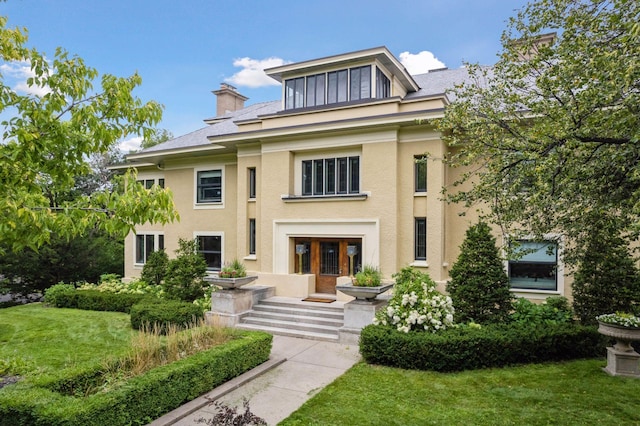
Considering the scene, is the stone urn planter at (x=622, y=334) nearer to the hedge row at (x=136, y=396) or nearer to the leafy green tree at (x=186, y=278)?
the hedge row at (x=136, y=396)

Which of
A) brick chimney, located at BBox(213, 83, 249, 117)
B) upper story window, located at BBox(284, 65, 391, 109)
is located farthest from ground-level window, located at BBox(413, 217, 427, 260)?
brick chimney, located at BBox(213, 83, 249, 117)

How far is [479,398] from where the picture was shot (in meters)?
7.14

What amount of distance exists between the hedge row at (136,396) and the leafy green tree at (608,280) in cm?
848

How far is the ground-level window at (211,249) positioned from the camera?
17.0m

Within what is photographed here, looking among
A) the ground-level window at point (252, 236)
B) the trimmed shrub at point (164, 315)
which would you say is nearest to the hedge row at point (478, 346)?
the trimmed shrub at point (164, 315)

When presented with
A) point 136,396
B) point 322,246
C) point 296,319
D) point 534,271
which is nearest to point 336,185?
point 322,246

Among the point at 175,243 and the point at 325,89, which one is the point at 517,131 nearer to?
the point at 325,89

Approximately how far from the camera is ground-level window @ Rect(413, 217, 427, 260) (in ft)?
42.3

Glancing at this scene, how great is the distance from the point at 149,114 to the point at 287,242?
31.3ft

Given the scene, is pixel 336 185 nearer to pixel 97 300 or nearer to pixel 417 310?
pixel 417 310

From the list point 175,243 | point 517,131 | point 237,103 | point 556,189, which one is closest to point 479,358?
point 556,189

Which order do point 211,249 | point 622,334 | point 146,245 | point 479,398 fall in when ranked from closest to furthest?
point 479,398
point 622,334
point 211,249
point 146,245

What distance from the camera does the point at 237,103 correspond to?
76.8 feet

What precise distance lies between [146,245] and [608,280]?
17.9m
